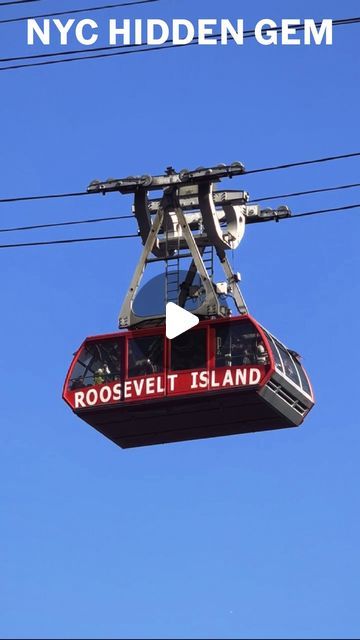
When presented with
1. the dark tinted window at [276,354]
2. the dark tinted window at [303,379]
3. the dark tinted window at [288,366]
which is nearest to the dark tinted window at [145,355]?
the dark tinted window at [276,354]

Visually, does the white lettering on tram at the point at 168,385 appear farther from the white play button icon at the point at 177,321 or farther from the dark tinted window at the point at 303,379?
the dark tinted window at the point at 303,379

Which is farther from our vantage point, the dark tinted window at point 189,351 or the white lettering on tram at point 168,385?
the dark tinted window at point 189,351

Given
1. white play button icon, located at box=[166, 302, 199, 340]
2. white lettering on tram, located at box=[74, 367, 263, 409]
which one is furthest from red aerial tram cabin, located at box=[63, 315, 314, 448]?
white play button icon, located at box=[166, 302, 199, 340]

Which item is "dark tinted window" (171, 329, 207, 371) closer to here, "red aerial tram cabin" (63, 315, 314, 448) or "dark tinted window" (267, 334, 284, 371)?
"red aerial tram cabin" (63, 315, 314, 448)

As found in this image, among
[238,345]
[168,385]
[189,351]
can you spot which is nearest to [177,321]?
[189,351]

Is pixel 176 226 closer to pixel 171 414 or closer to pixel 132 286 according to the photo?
pixel 132 286

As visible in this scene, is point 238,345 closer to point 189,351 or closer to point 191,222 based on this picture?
point 189,351

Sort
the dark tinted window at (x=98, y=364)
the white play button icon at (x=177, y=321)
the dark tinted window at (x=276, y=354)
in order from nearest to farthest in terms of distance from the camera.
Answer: the dark tinted window at (x=276, y=354) → the white play button icon at (x=177, y=321) → the dark tinted window at (x=98, y=364)
